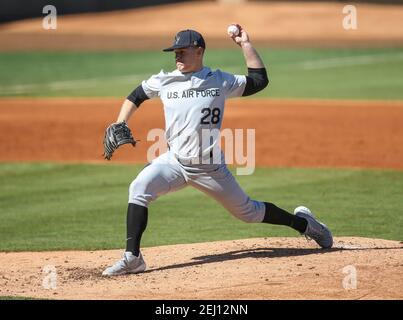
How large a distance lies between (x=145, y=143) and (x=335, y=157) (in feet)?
11.6

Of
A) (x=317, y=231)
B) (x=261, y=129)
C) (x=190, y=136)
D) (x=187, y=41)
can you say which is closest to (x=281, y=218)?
(x=317, y=231)

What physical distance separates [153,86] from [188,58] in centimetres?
38

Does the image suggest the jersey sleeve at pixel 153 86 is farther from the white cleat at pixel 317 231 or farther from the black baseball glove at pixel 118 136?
the white cleat at pixel 317 231

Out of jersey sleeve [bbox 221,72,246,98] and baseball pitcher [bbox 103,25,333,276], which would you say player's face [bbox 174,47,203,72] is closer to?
baseball pitcher [bbox 103,25,333,276]

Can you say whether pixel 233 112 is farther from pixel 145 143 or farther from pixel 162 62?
pixel 162 62

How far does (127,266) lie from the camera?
721cm

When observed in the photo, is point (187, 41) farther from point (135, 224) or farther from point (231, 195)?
point (135, 224)

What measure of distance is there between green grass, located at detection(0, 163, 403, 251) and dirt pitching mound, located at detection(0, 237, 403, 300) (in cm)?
71

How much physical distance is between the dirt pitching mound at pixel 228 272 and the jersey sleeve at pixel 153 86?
1.49m

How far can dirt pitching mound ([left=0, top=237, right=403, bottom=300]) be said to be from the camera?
660 cm

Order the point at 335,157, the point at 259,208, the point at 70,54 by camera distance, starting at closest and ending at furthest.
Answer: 1. the point at 259,208
2. the point at 335,157
3. the point at 70,54

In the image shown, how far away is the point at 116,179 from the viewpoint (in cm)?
1257

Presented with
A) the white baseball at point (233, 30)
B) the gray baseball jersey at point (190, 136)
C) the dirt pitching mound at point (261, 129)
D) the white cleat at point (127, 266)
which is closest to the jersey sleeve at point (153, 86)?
the gray baseball jersey at point (190, 136)
